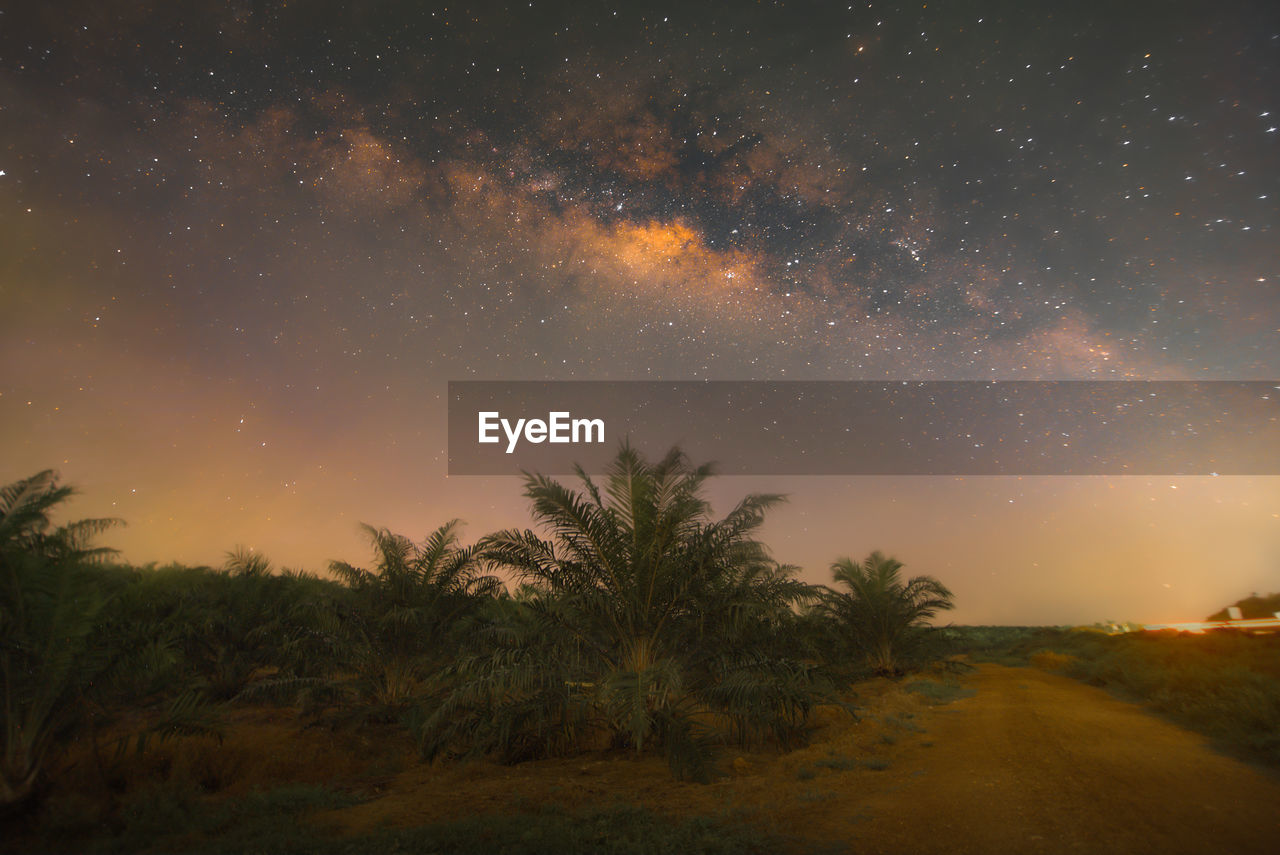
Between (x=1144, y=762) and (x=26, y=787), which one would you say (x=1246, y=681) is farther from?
(x=26, y=787)

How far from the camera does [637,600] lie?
9.62 m

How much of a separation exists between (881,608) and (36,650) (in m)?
21.8

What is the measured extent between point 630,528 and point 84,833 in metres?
7.28

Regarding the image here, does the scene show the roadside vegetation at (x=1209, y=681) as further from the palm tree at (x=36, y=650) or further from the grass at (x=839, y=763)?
the palm tree at (x=36, y=650)

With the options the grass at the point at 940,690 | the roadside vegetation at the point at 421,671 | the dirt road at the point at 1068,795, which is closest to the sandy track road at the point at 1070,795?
the dirt road at the point at 1068,795

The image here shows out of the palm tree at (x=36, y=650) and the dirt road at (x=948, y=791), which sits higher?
the palm tree at (x=36, y=650)

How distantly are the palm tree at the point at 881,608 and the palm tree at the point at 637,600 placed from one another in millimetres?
12198

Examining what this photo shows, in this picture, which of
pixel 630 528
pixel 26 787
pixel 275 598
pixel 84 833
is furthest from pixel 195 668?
pixel 630 528

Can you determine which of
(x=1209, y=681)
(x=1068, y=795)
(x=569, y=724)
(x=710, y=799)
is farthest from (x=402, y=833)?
(x=1209, y=681)

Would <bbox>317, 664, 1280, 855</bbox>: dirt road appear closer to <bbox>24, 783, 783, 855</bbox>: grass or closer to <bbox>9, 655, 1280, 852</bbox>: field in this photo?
<bbox>9, 655, 1280, 852</bbox>: field

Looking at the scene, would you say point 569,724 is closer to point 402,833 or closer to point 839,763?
point 402,833

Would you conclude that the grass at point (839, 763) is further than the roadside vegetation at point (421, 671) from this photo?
Yes

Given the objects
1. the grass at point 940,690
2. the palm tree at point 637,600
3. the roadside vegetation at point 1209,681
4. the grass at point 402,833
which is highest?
the palm tree at point 637,600

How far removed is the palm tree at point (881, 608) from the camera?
20.8m
